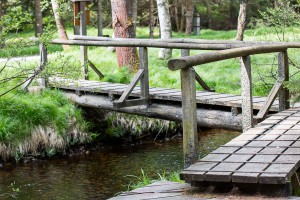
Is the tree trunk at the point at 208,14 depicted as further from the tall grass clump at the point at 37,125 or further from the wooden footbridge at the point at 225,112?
the tall grass clump at the point at 37,125

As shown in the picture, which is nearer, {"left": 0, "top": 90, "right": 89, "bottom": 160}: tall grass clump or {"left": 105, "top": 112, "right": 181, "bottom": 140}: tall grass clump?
{"left": 0, "top": 90, "right": 89, "bottom": 160}: tall grass clump

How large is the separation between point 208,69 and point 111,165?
238 inches

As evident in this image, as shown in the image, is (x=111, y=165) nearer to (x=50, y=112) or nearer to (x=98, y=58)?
(x=50, y=112)

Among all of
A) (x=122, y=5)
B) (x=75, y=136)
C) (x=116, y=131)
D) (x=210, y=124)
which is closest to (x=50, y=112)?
(x=75, y=136)

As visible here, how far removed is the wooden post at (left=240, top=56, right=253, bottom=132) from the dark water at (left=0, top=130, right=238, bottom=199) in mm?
2329

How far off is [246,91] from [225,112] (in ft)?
5.62

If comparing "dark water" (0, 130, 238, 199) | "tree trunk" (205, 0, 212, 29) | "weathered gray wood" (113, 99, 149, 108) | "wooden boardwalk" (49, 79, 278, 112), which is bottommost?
"dark water" (0, 130, 238, 199)

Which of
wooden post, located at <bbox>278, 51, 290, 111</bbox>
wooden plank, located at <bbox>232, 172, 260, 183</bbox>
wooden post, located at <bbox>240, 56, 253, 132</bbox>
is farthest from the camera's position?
wooden post, located at <bbox>278, 51, 290, 111</bbox>

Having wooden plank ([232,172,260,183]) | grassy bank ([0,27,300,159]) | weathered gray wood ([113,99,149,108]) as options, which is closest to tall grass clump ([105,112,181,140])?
grassy bank ([0,27,300,159])

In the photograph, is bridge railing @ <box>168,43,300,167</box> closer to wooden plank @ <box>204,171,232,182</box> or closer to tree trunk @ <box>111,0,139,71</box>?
wooden plank @ <box>204,171,232,182</box>

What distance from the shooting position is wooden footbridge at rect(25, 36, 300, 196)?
18.7 feet

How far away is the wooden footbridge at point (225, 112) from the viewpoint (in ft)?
18.7

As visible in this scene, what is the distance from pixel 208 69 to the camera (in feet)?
55.0

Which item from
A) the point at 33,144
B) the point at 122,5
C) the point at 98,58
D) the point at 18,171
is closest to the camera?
the point at 18,171
